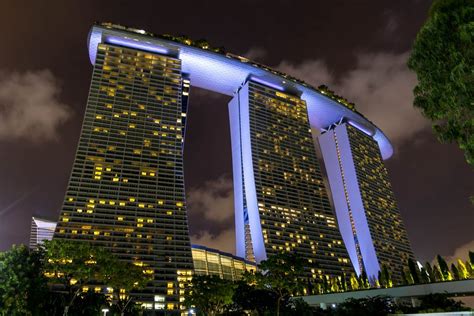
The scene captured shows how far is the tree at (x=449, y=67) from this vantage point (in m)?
20.3

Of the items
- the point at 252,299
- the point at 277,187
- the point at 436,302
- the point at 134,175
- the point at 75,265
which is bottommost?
the point at 436,302

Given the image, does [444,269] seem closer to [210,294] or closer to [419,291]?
[419,291]

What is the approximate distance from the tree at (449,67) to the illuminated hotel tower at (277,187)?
126542 mm

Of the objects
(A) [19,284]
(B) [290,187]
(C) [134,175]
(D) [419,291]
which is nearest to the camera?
(A) [19,284]

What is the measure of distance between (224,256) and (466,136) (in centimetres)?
14349

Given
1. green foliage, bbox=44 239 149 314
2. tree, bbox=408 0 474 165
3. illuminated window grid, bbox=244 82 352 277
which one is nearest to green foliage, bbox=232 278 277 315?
illuminated window grid, bbox=244 82 352 277

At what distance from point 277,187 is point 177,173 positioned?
45569mm

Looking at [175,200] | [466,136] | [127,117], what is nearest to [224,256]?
[175,200]

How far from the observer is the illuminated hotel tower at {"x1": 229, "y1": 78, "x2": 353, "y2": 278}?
502 feet

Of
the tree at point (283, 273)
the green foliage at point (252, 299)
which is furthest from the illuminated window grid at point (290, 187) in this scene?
the tree at point (283, 273)

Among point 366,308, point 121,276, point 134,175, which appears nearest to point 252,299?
point 121,276

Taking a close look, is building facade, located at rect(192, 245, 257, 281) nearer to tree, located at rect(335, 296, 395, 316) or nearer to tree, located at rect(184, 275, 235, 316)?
tree, located at rect(184, 275, 235, 316)

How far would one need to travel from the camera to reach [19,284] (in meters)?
47.0

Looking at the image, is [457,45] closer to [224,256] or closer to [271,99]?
[224,256]
